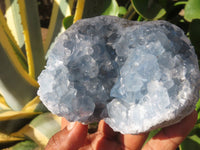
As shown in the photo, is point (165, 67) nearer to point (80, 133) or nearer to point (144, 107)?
point (144, 107)

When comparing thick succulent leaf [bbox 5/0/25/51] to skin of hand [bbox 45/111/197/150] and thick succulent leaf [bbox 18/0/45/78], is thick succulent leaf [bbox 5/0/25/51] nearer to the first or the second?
thick succulent leaf [bbox 18/0/45/78]

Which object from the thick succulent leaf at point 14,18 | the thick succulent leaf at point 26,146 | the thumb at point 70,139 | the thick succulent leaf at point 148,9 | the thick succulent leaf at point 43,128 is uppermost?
the thick succulent leaf at point 14,18

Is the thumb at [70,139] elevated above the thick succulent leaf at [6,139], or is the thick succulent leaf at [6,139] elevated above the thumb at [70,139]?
the thumb at [70,139]

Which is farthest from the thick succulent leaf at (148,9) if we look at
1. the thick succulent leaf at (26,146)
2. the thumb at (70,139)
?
the thick succulent leaf at (26,146)

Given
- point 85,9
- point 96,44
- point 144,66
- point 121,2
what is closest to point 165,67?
point 144,66

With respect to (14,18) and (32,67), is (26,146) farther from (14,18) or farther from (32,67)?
(14,18)

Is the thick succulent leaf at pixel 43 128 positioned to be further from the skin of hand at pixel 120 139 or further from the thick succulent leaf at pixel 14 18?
the thick succulent leaf at pixel 14 18
